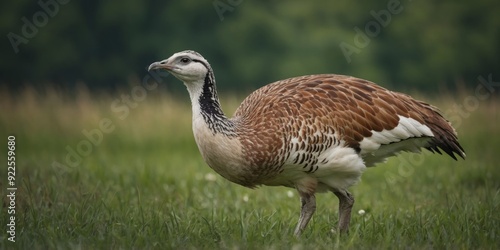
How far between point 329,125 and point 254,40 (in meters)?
22.0

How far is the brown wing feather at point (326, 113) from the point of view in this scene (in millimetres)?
5750

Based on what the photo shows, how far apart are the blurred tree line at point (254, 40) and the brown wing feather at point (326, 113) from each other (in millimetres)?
19999

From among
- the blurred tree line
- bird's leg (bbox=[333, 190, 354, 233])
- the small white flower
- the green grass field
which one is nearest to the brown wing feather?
bird's leg (bbox=[333, 190, 354, 233])

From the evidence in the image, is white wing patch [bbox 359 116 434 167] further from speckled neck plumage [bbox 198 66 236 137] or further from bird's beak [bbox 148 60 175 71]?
bird's beak [bbox 148 60 175 71]

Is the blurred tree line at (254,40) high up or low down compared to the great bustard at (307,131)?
up

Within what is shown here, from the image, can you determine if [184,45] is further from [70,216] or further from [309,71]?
[70,216]

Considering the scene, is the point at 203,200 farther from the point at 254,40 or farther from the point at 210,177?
the point at 254,40

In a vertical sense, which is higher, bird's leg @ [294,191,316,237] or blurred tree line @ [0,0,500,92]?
blurred tree line @ [0,0,500,92]

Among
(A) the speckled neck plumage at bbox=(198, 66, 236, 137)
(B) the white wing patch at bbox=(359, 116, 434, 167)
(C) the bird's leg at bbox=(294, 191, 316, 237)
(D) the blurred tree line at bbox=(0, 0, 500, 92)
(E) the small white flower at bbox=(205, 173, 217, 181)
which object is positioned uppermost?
(D) the blurred tree line at bbox=(0, 0, 500, 92)

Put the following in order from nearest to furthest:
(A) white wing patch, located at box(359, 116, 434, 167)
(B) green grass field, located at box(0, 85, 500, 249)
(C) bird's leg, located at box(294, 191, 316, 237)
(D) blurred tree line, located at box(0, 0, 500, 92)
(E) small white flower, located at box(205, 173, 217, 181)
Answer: (B) green grass field, located at box(0, 85, 500, 249) < (C) bird's leg, located at box(294, 191, 316, 237) < (A) white wing patch, located at box(359, 116, 434, 167) < (E) small white flower, located at box(205, 173, 217, 181) < (D) blurred tree line, located at box(0, 0, 500, 92)

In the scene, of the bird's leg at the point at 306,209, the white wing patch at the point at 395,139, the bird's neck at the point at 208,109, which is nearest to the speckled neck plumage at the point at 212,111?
the bird's neck at the point at 208,109

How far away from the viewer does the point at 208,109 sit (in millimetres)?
5727

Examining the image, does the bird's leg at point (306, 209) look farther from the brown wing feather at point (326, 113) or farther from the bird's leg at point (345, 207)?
the brown wing feather at point (326, 113)

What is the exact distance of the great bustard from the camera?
18.7ft
